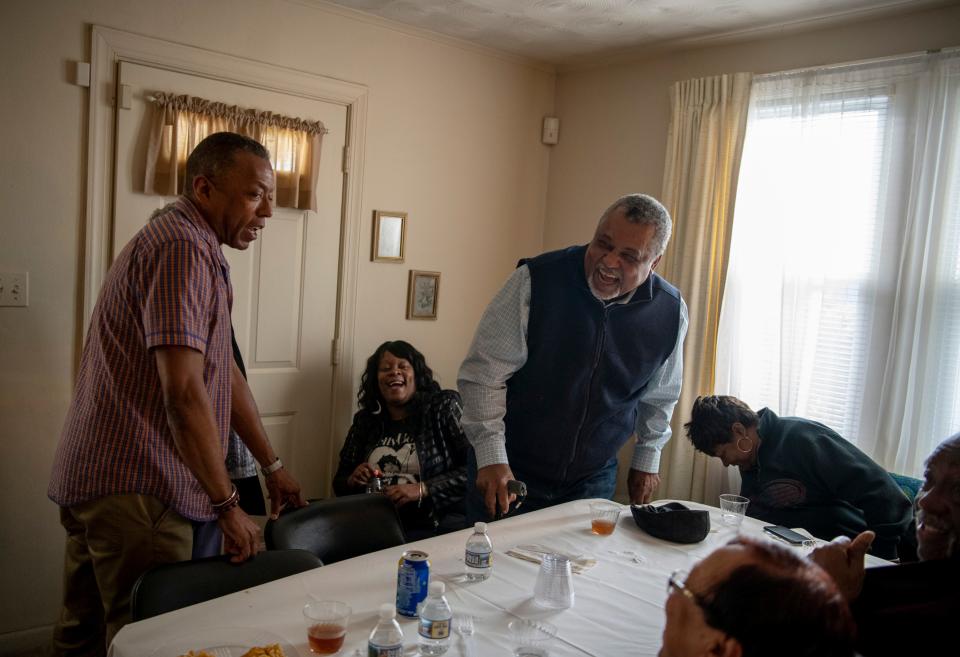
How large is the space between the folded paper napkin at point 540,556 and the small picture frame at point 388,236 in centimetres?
207

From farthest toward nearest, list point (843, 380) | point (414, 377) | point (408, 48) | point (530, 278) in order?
point (408, 48) → point (414, 377) → point (843, 380) → point (530, 278)

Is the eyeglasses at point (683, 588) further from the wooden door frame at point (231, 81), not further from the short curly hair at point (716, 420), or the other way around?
the wooden door frame at point (231, 81)

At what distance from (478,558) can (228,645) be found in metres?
0.57

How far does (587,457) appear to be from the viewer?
7.38 feet

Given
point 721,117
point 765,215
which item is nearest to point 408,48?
point 721,117

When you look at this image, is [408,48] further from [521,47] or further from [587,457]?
[587,457]

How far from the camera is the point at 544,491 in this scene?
Result: 225cm

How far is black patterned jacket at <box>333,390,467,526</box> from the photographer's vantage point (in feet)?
9.61

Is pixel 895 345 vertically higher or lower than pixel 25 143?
lower

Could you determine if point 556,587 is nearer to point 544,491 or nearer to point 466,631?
point 466,631

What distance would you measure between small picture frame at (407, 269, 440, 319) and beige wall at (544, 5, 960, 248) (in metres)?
0.85

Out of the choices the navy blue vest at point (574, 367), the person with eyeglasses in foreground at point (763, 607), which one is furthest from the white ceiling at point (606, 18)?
the person with eyeglasses in foreground at point (763, 607)

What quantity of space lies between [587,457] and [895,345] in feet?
4.83

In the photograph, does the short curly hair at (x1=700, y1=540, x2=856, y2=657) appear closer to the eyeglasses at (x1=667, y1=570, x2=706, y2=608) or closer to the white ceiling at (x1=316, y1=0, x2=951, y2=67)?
the eyeglasses at (x1=667, y1=570, x2=706, y2=608)
